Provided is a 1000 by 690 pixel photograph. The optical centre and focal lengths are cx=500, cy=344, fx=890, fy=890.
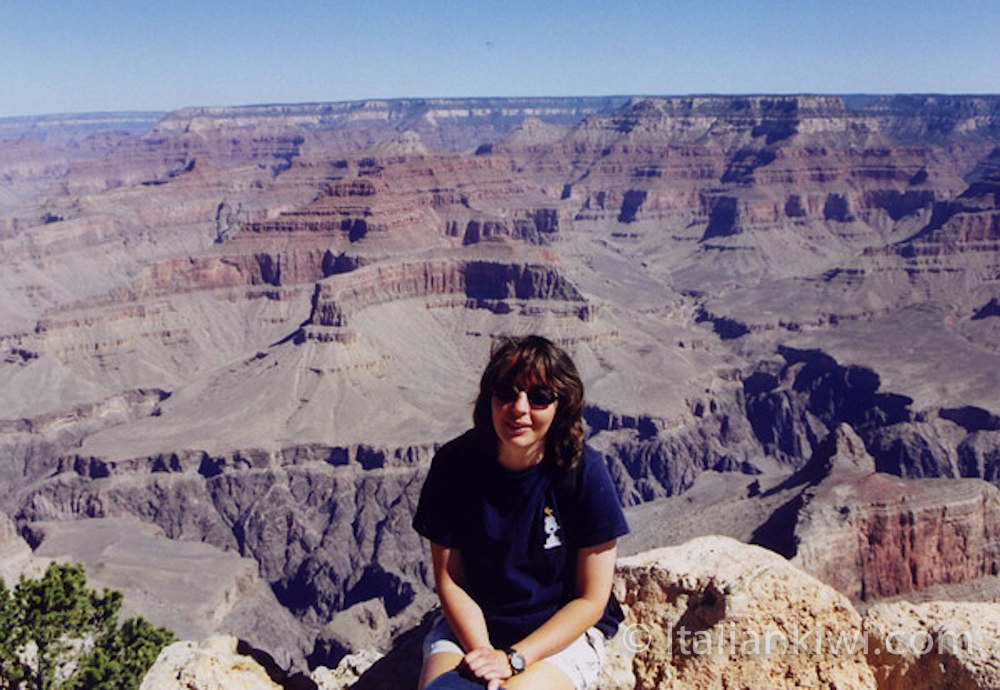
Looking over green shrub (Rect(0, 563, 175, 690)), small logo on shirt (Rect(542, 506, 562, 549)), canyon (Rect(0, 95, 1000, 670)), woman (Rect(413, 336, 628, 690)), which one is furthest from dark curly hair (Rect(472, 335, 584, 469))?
canyon (Rect(0, 95, 1000, 670))

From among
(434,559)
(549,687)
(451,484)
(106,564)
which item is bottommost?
(106,564)

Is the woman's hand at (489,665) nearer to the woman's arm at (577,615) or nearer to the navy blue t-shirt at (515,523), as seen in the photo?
the woman's arm at (577,615)

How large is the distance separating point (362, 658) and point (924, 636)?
12.3m

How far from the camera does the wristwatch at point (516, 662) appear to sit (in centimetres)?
900

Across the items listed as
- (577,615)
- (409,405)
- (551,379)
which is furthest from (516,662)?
(409,405)

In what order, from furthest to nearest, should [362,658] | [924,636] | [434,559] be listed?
[362,658], [924,636], [434,559]

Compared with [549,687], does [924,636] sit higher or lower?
lower

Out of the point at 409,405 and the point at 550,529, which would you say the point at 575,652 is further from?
the point at 409,405

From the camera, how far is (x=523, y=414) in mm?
9297

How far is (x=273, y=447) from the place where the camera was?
93.0 metres

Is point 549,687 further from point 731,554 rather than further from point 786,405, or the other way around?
point 786,405

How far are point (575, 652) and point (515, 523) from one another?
153cm

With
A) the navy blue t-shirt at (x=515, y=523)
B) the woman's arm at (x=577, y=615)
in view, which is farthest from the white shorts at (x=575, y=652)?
the navy blue t-shirt at (x=515, y=523)

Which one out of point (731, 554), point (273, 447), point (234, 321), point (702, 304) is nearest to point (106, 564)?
point (273, 447)
